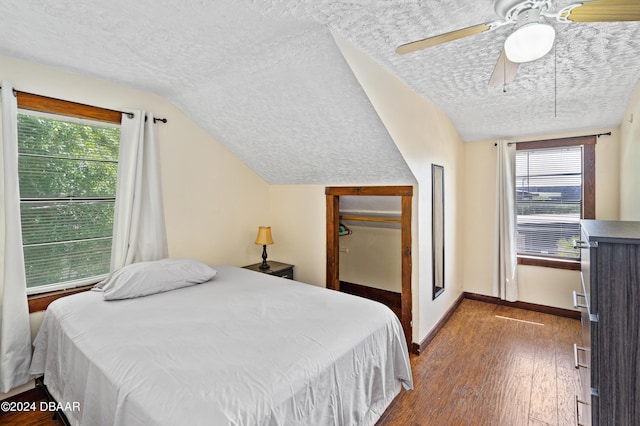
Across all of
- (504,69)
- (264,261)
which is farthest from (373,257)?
(504,69)

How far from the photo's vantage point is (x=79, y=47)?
194 cm

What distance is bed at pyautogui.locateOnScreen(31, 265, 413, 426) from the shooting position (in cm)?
118

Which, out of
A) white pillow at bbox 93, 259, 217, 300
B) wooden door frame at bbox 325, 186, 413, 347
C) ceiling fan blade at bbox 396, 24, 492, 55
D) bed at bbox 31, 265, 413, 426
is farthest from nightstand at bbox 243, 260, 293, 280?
ceiling fan blade at bbox 396, 24, 492, 55

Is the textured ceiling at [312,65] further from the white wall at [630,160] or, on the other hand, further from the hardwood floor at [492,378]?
the hardwood floor at [492,378]

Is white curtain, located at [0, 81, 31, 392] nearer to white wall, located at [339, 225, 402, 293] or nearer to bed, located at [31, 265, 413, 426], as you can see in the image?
bed, located at [31, 265, 413, 426]

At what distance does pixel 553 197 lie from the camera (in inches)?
146

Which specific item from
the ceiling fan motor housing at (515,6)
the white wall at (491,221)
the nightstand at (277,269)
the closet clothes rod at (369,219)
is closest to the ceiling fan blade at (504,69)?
the ceiling fan motor housing at (515,6)

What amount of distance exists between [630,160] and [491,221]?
164 cm

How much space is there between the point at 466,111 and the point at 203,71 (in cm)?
258

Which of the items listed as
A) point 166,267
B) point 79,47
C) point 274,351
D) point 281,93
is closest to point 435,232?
point 281,93

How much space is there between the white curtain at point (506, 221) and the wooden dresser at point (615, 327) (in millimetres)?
3088

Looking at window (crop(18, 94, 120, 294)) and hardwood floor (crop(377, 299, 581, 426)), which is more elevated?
window (crop(18, 94, 120, 294))

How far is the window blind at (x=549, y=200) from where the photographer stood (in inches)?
141

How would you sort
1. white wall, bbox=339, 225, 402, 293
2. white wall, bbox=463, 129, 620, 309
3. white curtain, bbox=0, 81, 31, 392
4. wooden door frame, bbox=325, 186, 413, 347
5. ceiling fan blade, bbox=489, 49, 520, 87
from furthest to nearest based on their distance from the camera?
white wall, bbox=339, 225, 402, 293
white wall, bbox=463, 129, 620, 309
wooden door frame, bbox=325, 186, 413, 347
white curtain, bbox=0, 81, 31, 392
ceiling fan blade, bbox=489, 49, 520, 87
